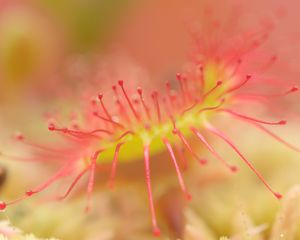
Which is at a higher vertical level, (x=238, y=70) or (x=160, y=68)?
(x=160, y=68)

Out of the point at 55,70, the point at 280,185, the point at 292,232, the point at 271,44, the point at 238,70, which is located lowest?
the point at 292,232

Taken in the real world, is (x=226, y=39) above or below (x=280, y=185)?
above

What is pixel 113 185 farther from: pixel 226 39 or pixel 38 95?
pixel 38 95

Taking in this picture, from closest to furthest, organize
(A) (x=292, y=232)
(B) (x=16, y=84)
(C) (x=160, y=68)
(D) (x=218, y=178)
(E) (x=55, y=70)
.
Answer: (A) (x=292, y=232) < (D) (x=218, y=178) < (B) (x=16, y=84) < (E) (x=55, y=70) < (C) (x=160, y=68)

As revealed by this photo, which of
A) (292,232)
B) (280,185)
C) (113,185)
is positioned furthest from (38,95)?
(292,232)

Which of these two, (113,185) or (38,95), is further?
(38,95)

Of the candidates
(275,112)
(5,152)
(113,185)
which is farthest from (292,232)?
(5,152)

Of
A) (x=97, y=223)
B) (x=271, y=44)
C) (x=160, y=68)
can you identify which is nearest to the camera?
(x=97, y=223)

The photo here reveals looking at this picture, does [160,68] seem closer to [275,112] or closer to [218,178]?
[275,112]

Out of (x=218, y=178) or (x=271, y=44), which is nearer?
(x=218, y=178)
